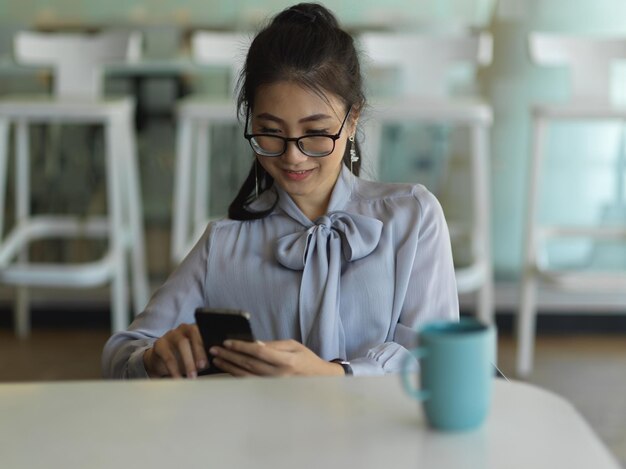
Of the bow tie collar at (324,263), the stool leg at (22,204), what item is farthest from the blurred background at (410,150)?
the bow tie collar at (324,263)

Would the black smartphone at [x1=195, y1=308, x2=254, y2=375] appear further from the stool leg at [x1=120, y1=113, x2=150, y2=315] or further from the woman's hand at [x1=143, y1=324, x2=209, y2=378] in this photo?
the stool leg at [x1=120, y1=113, x2=150, y2=315]

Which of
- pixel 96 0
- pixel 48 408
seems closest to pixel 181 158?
pixel 96 0

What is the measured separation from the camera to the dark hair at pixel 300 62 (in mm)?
1513

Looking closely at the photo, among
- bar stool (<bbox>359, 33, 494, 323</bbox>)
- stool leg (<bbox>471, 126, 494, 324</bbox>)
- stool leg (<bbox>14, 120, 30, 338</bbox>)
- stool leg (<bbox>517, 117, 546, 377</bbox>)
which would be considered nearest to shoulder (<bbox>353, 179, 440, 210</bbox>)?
bar stool (<bbox>359, 33, 494, 323</bbox>)

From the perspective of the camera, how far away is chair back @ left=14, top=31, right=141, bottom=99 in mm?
3547

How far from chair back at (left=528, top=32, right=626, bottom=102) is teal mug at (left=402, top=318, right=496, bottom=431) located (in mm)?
2518

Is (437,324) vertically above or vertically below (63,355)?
above

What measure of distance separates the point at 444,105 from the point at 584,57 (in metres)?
0.53

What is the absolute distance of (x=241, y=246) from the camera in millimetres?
1521

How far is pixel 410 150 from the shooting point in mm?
3850

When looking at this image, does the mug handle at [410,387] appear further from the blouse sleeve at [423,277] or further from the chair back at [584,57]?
the chair back at [584,57]

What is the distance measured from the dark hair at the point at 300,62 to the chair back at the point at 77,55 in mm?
2058

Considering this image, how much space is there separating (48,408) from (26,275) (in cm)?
232

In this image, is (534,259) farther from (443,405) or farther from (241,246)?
(443,405)
